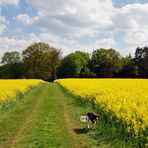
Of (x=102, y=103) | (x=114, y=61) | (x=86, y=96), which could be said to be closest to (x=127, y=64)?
(x=114, y=61)

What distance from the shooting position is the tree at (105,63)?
111 m

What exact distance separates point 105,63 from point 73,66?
10.4 meters

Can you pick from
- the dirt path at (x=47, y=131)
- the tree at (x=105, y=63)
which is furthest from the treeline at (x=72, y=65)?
the dirt path at (x=47, y=131)

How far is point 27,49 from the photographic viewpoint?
117 metres

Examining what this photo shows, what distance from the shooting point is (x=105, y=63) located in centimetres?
11525

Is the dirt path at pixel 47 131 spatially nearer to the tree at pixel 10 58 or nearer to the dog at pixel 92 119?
the dog at pixel 92 119

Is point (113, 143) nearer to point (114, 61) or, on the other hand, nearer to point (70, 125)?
point (70, 125)

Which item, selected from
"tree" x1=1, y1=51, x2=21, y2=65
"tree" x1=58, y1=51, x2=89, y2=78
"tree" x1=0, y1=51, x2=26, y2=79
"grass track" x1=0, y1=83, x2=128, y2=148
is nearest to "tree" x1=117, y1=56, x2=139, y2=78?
"tree" x1=58, y1=51, x2=89, y2=78

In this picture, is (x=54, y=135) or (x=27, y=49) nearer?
(x=54, y=135)

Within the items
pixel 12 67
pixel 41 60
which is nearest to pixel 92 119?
pixel 41 60

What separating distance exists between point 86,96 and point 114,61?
290 feet

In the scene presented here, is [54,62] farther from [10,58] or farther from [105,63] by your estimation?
[10,58]

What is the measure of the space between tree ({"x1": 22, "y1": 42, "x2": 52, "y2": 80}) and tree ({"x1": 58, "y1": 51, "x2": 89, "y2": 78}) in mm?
6669

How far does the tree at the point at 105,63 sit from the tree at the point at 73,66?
9.74ft
